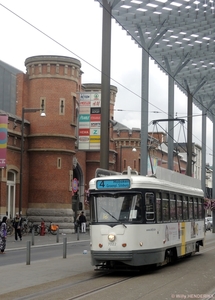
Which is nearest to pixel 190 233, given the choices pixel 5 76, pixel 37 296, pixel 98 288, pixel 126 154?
pixel 98 288

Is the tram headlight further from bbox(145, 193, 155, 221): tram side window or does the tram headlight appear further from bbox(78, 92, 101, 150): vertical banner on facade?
bbox(78, 92, 101, 150): vertical banner on facade

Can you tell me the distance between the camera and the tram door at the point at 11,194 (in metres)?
43.6

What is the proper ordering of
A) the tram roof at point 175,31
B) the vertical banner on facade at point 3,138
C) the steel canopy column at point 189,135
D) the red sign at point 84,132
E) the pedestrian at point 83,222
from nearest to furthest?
the tram roof at point 175,31 → the vertical banner on facade at point 3,138 → the steel canopy column at point 189,135 → the red sign at point 84,132 → the pedestrian at point 83,222

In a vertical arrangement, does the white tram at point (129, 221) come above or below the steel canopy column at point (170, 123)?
below

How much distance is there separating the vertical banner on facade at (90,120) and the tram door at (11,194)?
5.49 metres

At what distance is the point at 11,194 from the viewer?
44.2m

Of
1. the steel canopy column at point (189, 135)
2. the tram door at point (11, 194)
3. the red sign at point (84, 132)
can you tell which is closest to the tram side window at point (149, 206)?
the steel canopy column at point (189, 135)

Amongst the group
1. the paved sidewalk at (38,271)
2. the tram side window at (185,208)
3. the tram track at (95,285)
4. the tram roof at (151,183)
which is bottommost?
the paved sidewalk at (38,271)

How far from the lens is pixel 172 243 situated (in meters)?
19.3

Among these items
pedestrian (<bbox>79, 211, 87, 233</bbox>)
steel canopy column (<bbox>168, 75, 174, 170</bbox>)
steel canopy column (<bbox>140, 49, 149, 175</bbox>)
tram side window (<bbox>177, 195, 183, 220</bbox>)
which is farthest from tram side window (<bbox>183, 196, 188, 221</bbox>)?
pedestrian (<bbox>79, 211, 87, 233</bbox>)

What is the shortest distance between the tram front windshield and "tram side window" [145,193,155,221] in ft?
1.10

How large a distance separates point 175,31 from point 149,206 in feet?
75.8

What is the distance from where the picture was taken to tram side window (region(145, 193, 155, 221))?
1725 centimetres

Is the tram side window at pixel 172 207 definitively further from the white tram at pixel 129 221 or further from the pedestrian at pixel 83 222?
the pedestrian at pixel 83 222
